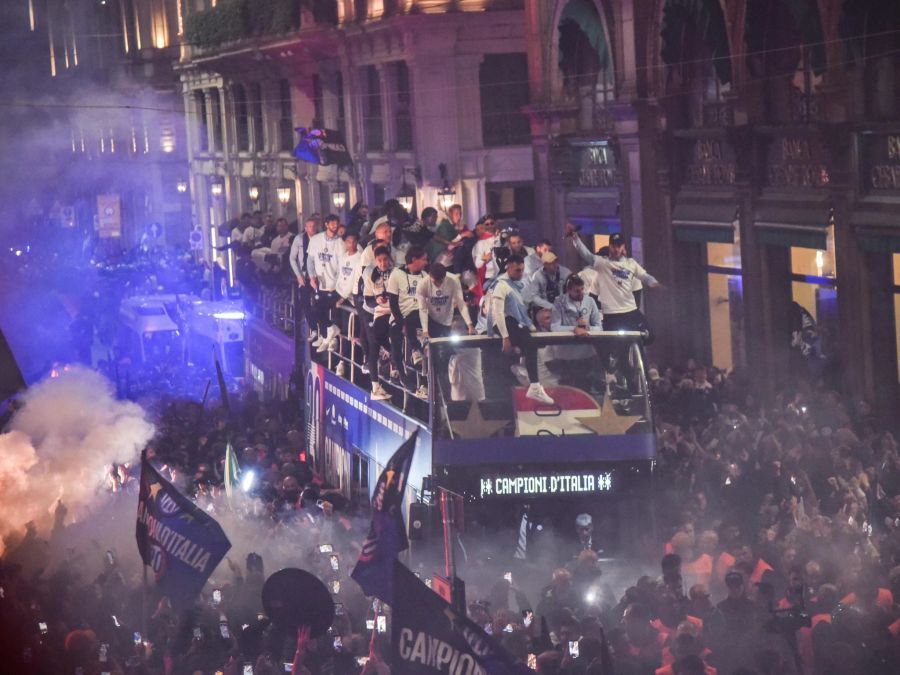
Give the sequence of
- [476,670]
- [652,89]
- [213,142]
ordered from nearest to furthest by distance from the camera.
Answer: [476,670], [652,89], [213,142]

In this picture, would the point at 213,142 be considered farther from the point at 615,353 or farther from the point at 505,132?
the point at 615,353

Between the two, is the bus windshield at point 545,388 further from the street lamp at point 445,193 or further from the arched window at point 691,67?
the street lamp at point 445,193

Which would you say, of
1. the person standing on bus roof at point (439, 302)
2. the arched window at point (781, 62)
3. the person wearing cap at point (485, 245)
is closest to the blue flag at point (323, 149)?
the arched window at point (781, 62)

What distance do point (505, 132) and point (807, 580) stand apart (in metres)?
26.7

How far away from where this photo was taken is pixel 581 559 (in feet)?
47.9

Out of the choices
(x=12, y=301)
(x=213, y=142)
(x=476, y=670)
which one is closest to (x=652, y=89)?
(x=476, y=670)

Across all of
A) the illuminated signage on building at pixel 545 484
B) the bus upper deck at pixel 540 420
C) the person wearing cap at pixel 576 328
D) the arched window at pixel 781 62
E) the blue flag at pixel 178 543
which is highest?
the arched window at pixel 781 62

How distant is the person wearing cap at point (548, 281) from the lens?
53.5 ft

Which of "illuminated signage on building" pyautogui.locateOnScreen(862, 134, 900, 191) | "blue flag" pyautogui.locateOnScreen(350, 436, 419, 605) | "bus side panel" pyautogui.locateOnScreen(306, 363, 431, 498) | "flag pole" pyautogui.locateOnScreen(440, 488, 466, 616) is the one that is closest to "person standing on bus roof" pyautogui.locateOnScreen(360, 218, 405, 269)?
"bus side panel" pyautogui.locateOnScreen(306, 363, 431, 498)

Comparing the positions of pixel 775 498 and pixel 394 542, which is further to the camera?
pixel 775 498

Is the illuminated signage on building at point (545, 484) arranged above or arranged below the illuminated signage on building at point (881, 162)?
below

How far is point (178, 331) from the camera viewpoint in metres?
39.1

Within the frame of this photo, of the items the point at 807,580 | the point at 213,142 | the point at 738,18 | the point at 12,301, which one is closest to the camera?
the point at 807,580

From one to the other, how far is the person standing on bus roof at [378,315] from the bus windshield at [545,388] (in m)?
2.72
